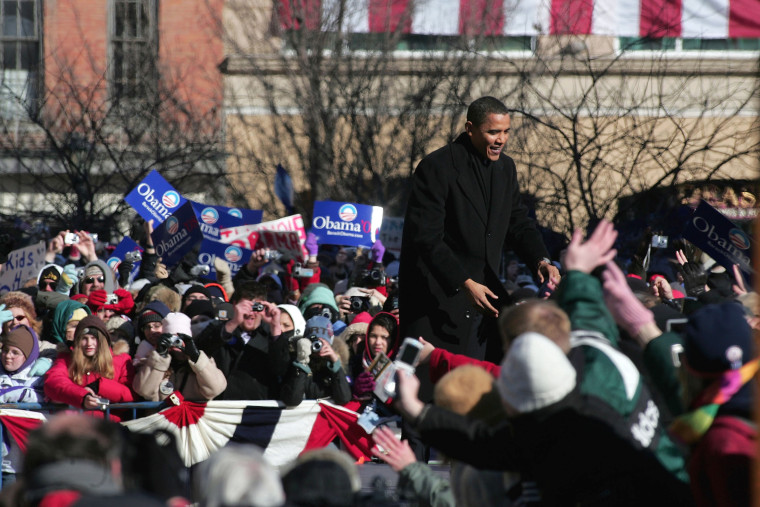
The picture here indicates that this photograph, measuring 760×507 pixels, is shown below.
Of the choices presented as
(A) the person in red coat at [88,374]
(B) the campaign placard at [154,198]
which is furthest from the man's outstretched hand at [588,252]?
(B) the campaign placard at [154,198]

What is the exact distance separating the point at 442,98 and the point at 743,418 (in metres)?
15.9

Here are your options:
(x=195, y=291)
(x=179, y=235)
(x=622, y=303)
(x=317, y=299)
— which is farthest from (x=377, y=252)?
(x=622, y=303)

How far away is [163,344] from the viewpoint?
748 centimetres

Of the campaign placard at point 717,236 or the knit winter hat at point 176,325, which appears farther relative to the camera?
the campaign placard at point 717,236

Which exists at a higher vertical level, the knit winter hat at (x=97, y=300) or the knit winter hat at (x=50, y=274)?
the knit winter hat at (x=97, y=300)

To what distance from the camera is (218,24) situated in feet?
70.5

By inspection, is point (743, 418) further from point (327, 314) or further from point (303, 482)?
point (327, 314)

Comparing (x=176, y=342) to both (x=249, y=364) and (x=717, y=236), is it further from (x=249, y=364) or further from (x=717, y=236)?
(x=717, y=236)

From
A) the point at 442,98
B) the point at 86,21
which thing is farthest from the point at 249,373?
the point at 86,21

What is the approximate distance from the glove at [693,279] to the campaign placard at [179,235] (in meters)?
4.33

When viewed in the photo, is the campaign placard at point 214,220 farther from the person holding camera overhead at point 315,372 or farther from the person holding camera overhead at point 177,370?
the person holding camera overhead at point 315,372

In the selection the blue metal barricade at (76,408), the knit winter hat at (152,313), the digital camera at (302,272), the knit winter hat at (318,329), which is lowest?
the blue metal barricade at (76,408)

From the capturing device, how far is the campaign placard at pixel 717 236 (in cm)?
796

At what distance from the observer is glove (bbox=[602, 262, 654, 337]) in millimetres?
4648
